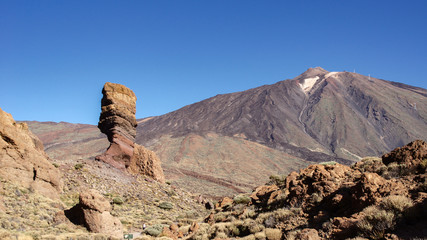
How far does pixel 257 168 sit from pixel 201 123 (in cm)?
5284

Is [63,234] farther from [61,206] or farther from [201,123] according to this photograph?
[201,123]

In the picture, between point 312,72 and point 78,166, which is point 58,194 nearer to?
point 78,166

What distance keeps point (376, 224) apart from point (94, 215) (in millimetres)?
9963

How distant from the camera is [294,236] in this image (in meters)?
6.64

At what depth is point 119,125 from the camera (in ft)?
73.2

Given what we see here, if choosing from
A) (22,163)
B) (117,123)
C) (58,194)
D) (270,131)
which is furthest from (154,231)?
(270,131)

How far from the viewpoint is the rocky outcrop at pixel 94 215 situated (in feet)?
37.7

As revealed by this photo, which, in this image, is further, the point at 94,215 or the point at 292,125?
the point at 292,125

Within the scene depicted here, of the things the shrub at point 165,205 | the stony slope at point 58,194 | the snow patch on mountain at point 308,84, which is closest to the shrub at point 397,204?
the stony slope at point 58,194

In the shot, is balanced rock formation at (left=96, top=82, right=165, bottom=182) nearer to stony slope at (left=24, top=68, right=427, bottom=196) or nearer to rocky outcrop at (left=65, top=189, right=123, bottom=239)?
rocky outcrop at (left=65, top=189, right=123, bottom=239)

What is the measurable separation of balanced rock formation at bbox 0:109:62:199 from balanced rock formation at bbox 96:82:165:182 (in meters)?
7.08

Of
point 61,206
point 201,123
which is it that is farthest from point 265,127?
point 61,206

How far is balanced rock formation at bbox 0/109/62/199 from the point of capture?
12969mm

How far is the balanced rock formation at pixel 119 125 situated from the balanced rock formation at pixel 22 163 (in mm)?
7082
